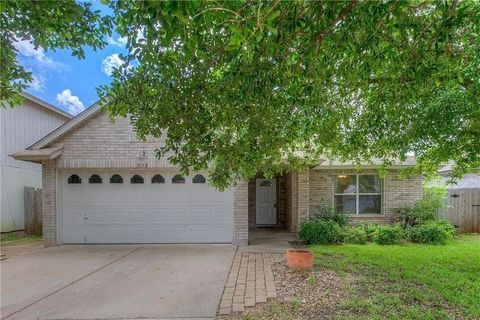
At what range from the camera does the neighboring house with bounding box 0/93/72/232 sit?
14.2 m

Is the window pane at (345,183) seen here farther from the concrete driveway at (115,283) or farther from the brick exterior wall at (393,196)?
the concrete driveway at (115,283)

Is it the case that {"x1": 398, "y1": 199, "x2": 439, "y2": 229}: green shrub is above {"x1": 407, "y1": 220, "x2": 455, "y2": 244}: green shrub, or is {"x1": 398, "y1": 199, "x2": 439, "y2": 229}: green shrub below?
above

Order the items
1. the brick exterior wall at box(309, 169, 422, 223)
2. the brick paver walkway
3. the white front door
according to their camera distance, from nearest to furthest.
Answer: the brick paver walkway < the brick exterior wall at box(309, 169, 422, 223) < the white front door

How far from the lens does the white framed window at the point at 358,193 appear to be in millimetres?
13117

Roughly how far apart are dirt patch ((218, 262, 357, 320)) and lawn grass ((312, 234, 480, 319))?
0.75 feet

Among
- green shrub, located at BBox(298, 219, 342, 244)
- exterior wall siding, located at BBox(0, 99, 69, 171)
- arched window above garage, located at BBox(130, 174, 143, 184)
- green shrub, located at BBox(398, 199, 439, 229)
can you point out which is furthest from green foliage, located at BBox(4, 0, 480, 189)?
exterior wall siding, located at BBox(0, 99, 69, 171)

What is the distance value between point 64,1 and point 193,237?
8625 millimetres

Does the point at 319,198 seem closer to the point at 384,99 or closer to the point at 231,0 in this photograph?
the point at 384,99

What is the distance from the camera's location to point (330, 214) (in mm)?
12109

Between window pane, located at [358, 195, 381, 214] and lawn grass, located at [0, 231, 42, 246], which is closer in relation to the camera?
lawn grass, located at [0, 231, 42, 246]

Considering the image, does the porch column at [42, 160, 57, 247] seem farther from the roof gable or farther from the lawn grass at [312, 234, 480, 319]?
the lawn grass at [312, 234, 480, 319]

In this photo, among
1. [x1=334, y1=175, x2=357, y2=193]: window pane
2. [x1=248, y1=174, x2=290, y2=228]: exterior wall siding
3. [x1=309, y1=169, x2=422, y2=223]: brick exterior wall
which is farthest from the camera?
[x1=248, y1=174, x2=290, y2=228]: exterior wall siding

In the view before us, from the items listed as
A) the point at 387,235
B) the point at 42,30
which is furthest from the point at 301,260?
the point at 42,30

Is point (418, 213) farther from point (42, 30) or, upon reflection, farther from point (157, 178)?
point (42, 30)
